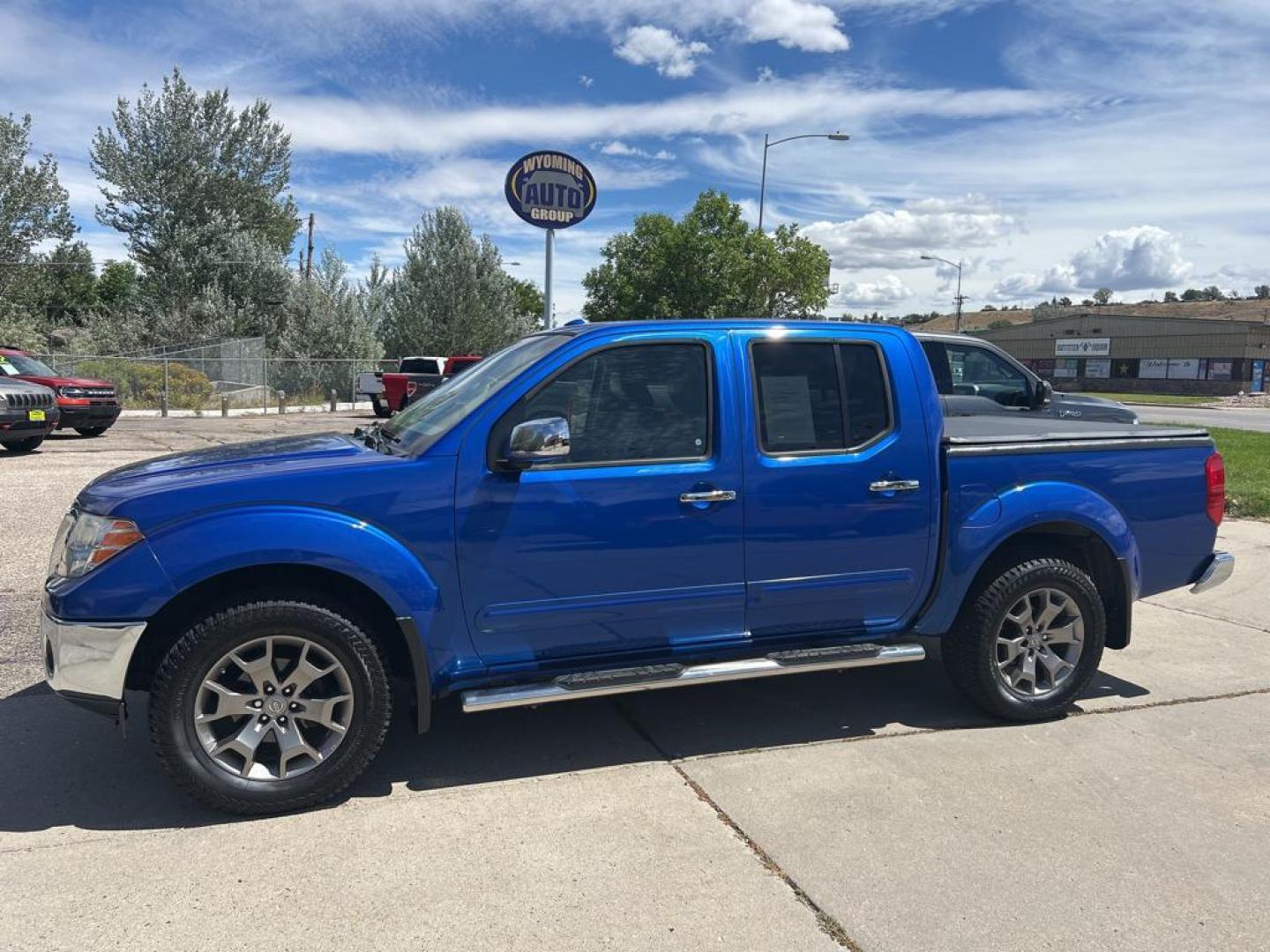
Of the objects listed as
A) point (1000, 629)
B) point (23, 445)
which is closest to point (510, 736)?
point (1000, 629)

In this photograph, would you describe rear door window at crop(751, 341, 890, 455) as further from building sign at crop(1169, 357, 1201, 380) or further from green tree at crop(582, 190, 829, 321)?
building sign at crop(1169, 357, 1201, 380)

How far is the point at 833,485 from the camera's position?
4.03 meters

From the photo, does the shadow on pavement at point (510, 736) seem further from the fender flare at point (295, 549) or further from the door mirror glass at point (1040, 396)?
the door mirror glass at point (1040, 396)

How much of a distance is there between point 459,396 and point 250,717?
61.3 inches

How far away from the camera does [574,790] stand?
373 cm

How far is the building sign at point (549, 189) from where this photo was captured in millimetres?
10969

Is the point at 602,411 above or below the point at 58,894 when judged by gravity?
above

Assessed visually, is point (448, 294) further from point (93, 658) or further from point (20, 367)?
point (93, 658)

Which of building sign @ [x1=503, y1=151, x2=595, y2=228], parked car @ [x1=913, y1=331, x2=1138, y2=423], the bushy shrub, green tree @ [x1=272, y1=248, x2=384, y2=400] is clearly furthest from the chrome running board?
green tree @ [x1=272, y1=248, x2=384, y2=400]

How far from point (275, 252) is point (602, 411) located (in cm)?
3375

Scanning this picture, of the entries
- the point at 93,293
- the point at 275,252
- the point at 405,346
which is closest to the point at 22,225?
the point at 275,252

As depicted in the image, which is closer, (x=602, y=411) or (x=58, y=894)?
(x=58, y=894)

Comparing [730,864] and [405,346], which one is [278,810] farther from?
[405,346]

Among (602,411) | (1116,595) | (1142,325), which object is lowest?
(1116,595)
